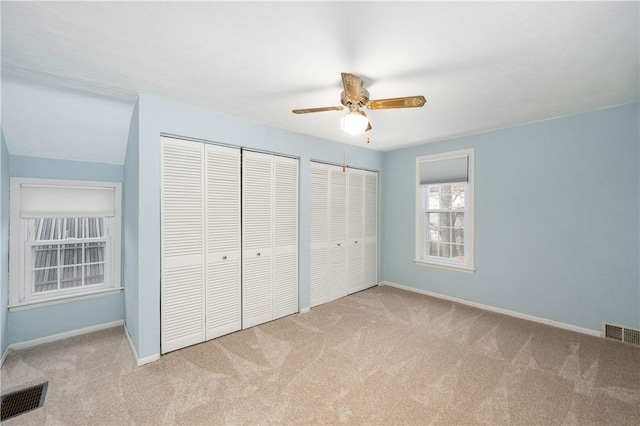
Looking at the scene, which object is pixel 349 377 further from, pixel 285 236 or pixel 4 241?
pixel 4 241

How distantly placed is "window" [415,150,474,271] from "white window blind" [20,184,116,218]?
4.47 metres

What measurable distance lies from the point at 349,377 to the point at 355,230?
250 cm

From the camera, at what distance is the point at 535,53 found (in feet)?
5.97

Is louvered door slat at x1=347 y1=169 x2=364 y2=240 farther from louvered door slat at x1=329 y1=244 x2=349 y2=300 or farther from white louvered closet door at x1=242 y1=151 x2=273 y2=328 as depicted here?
white louvered closet door at x1=242 y1=151 x2=273 y2=328

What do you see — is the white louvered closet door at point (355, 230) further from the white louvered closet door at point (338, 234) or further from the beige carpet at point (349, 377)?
the beige carpet at point (349, 377)

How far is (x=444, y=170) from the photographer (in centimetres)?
419

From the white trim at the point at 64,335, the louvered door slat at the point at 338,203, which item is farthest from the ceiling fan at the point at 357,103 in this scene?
the white trim at the point at 64,335

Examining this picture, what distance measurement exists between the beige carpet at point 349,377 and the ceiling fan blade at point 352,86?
2.29 meters

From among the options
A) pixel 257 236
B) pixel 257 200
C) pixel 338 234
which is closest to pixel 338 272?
pixel 338 234

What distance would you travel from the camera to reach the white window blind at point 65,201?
2898 millimetres

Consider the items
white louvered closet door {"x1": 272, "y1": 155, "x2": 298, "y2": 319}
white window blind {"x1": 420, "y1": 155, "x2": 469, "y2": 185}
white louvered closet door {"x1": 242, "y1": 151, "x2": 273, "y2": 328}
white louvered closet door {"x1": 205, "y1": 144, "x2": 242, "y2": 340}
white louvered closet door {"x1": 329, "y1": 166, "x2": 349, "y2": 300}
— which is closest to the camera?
white louvered closet door {"x1": 205, "y1": 144, "x2": 242, "y2": 340}

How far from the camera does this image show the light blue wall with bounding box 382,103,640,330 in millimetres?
2793

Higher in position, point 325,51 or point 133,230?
point 325,51

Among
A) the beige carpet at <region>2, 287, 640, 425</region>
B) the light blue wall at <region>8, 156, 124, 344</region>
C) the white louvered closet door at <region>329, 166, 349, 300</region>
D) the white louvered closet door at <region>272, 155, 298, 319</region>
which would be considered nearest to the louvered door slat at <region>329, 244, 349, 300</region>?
the white louvered closet door at <region>329, 166, 349, 300</region>
